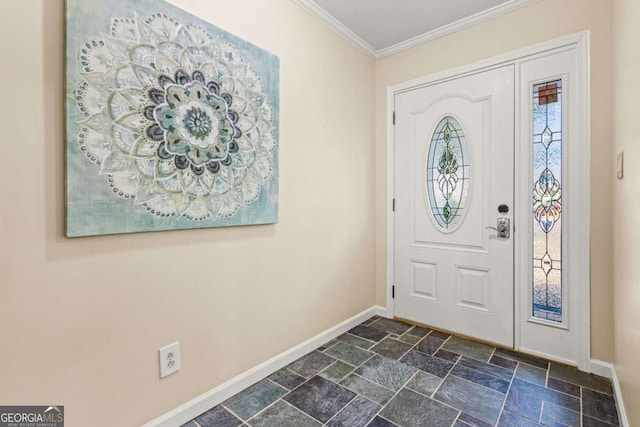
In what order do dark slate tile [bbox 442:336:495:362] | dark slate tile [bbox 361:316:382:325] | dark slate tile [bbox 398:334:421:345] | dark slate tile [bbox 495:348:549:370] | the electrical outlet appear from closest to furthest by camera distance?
1. the electrical outlet
2. dark slate tile [bbox 495:348:549:370]
3. dark slate tile [bbox 442:336:495:362]
4. dark slate tile [bbox 398:334:421:345]
5. dark slate tile [bbox 361:316:382:325]

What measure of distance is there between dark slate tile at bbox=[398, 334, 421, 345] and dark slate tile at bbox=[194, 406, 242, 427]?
1.40 m

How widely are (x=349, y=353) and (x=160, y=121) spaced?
1911mm

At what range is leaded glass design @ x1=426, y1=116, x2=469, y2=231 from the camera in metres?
2.48

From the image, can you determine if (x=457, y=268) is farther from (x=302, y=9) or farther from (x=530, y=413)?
(x=302, y=9)

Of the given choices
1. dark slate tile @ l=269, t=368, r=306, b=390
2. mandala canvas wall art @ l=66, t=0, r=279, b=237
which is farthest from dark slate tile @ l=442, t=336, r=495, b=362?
mandala canvas wall art @ l=66, t=0, r=279, b=237

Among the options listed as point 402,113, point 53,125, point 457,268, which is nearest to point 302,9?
point 402,113

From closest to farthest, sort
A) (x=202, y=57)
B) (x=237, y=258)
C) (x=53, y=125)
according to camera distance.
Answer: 1. (x=53, y=125)
2. (x=202, y=57)
3. (x=237, y=258)

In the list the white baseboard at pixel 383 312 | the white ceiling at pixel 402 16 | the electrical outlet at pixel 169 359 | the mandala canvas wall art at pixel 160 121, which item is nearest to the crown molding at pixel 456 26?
the white ceiling at pixel 402 16

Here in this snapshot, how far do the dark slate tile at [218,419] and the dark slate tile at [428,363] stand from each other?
1.15 meters

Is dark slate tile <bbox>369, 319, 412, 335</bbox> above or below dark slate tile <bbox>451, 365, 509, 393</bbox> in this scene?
above

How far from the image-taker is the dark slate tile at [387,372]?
6.13 feet

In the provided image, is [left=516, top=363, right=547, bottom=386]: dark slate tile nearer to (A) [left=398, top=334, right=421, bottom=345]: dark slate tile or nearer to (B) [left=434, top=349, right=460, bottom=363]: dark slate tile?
(B) [left=434, top=349, right=460, bottom=363]: dark slate tile

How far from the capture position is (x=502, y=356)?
2.18 m

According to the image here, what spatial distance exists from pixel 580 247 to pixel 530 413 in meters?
1.08
